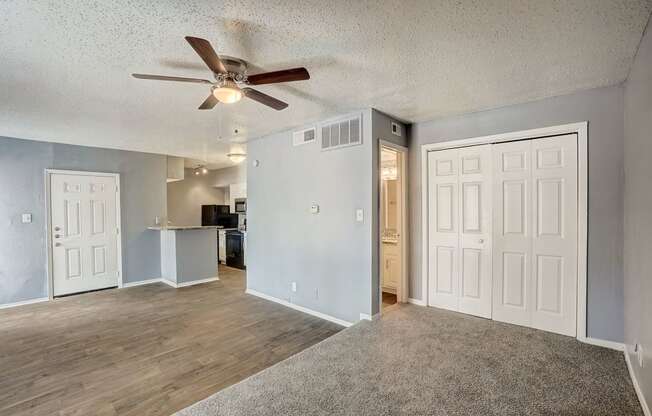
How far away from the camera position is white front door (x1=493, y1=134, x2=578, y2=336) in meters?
3.07

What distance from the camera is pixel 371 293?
11.5 ft

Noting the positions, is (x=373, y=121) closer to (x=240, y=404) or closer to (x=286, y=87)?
(x=286, y=87)

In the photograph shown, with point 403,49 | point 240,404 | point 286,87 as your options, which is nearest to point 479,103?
point 403,49

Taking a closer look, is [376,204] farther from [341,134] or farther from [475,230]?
[475,230]

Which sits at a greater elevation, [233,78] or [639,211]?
[233,78]

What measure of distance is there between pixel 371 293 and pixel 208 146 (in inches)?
155

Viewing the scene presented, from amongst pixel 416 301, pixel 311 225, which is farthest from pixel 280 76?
pixel 416 301

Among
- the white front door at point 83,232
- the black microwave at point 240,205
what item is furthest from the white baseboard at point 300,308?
the black microwave at point 240,205

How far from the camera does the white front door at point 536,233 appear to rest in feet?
10.1

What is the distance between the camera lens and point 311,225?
13.5ft

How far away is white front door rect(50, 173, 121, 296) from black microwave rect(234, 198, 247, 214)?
2.69 meters

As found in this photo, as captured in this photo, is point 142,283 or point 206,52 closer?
point 206,52

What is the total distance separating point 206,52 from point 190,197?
25.6ft

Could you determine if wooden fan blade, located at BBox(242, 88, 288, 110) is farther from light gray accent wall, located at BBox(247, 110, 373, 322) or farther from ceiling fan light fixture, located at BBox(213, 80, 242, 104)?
light gray accent wall, located at BBox(247, 110, 373, 322)
